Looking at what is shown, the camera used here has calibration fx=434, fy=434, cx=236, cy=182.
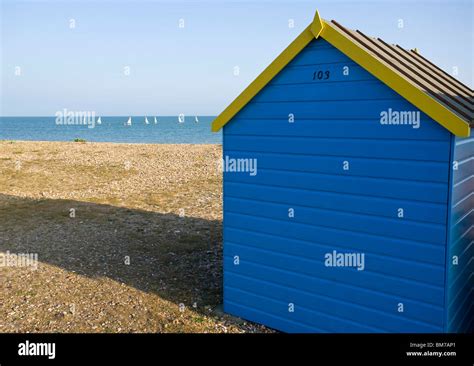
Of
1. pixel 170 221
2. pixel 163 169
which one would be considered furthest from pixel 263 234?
pixel 163 169

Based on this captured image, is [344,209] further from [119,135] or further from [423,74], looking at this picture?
[119,135]

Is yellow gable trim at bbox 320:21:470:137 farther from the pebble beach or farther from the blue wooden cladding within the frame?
the pebble beach

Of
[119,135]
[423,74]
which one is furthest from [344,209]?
[119,135]

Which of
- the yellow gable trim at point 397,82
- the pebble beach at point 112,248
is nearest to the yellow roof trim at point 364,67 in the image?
the yellow gable trim at point 397,82

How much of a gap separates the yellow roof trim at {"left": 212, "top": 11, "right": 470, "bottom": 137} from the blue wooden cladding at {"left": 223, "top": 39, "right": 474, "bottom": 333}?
0.12m

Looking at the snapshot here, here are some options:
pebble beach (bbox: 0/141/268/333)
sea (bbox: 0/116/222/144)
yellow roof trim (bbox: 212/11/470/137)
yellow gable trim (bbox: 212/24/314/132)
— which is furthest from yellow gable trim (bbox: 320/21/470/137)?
sea (bbox: 0/116/222/144)

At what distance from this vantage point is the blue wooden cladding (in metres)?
5.02

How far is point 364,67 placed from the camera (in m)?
5.18

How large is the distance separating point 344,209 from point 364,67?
179cm

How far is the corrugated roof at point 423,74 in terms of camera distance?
5.23 metres

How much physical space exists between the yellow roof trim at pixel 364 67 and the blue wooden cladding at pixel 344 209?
12cm

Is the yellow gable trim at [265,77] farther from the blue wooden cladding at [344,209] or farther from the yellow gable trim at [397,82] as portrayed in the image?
the yellow gable trim at [397,82]
